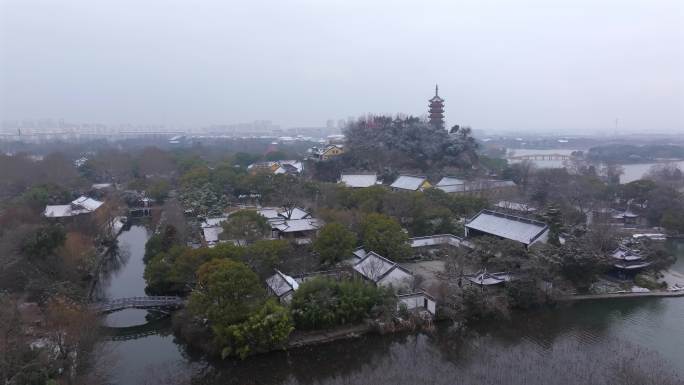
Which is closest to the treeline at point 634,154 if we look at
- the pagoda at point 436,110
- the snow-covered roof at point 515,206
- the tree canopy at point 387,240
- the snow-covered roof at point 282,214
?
the pagoda at point 436,110

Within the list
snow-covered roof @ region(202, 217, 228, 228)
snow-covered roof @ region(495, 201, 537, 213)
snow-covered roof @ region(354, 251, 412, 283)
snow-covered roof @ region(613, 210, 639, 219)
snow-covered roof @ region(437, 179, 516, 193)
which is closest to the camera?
snow-covered roof @ region(354, 251, 412, 283)

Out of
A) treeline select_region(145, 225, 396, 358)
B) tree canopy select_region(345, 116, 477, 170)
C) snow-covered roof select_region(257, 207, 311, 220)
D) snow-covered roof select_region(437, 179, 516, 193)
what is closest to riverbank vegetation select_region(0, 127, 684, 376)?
treeline select_region(145, 225, 396, 358)

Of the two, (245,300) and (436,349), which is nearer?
(245,300)

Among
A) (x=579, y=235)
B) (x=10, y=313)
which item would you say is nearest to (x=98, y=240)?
(x=10, y=313)

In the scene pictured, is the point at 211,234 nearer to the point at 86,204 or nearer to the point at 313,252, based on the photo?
the point at 313,252

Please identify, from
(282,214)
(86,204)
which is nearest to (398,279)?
(282,214)

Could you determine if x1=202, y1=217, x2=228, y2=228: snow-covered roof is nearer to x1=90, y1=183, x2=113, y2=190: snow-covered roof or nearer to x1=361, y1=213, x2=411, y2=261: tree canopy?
x1=361, y1=213, x2=411, y2=261: tree canopy

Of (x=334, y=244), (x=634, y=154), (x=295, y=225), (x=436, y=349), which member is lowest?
(x=436, y=349)
